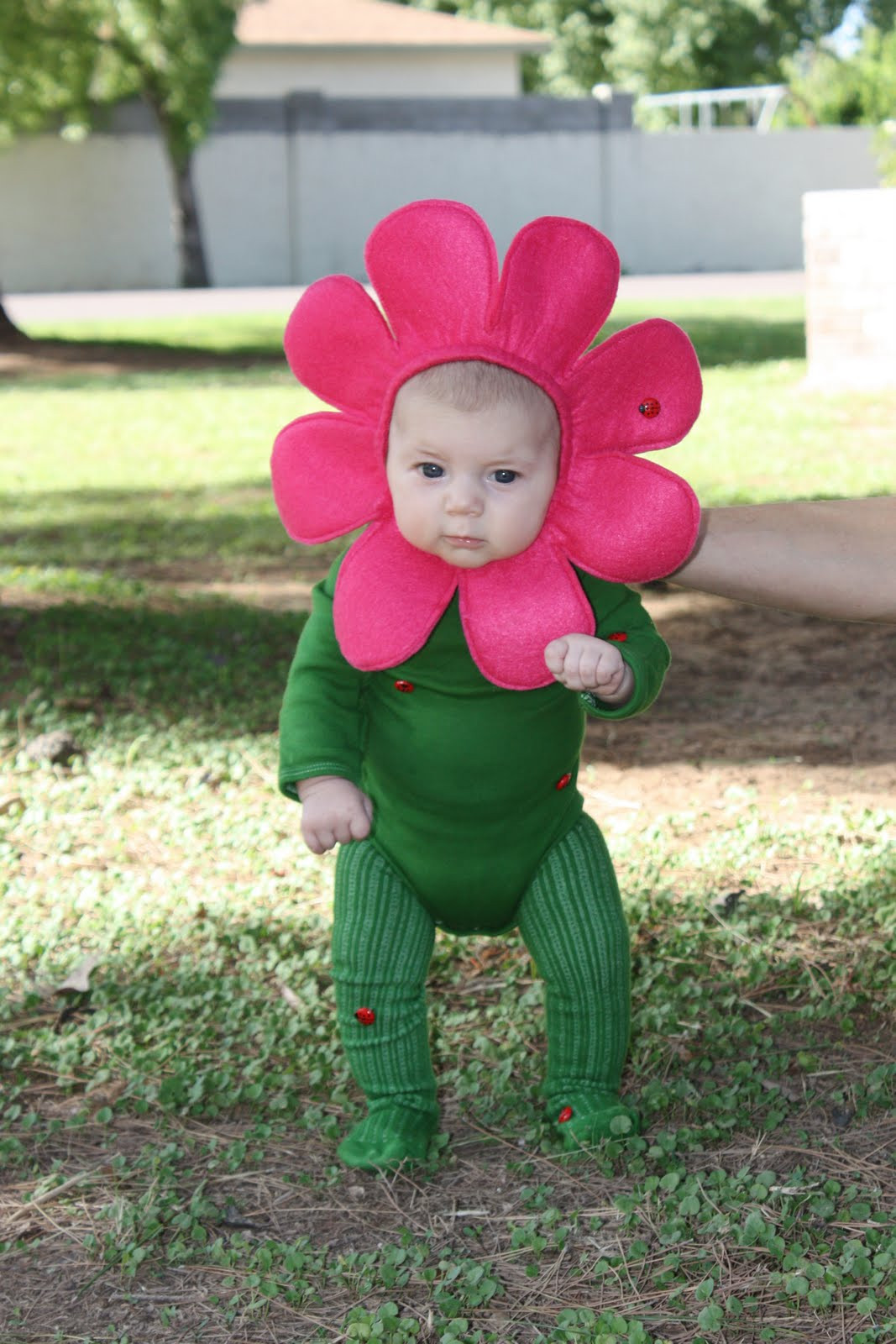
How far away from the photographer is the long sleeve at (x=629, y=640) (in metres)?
2.35

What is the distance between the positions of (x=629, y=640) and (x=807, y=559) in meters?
0.29

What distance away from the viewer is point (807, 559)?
2.41 meters

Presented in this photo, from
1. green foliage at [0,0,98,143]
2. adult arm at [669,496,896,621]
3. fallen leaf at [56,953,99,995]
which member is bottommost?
fallen leaf at [56,953,99,995]

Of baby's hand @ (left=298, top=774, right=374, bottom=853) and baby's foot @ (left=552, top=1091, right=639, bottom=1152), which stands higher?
baby's hand @ (left=298, top=774, right=374, bottom=853)

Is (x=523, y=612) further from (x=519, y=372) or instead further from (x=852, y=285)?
(x=852, y=285)

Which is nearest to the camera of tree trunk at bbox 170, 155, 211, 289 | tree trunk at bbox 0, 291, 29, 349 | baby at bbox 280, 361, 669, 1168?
baby at bbox 280, 361, 669, 1168

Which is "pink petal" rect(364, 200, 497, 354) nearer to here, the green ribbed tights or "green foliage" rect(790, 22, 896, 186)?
the green ribbed tights

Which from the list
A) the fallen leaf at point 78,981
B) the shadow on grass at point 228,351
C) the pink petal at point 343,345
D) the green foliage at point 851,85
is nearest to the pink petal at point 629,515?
the pink petal at point 343,345

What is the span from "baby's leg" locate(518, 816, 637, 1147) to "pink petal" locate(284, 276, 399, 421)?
2.58 feet

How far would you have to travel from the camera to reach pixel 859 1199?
7.79ft

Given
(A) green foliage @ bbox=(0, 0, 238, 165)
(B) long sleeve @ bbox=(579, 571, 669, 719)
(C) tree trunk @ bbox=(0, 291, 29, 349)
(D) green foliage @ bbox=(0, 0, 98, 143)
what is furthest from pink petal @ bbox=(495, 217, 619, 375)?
(A) green foliage @ bbox=(0, 0, 238, 165)

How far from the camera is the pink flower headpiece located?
7.48 ft

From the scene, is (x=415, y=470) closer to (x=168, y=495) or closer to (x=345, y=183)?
(x=168, y=495)

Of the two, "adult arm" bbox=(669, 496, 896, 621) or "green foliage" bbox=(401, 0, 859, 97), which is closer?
"adult arm" bbox=(669, 496, 896, 621)
